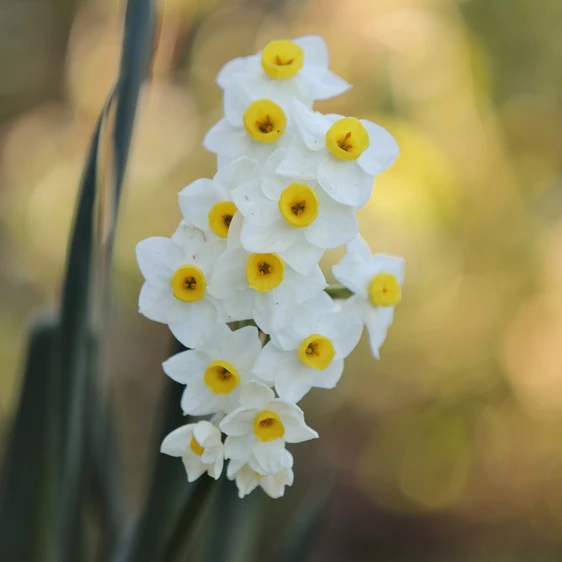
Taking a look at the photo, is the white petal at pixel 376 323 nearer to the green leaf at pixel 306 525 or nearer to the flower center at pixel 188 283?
the flower center at pixel 188 283

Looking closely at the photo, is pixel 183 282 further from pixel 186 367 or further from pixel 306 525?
pixel 306 525

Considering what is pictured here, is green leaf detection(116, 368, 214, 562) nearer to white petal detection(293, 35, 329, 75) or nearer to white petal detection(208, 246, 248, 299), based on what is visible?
white petal detection(208, 246, 248, 299)

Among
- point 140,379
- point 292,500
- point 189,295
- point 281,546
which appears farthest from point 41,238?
point 189,295

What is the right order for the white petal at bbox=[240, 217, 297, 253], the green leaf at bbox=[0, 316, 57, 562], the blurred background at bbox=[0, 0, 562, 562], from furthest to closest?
the blurred background at bbox=[0, 0, 562, 562], the green leaf at bbox=[0, 316, 57, 562], the white petal at bbox=[240, 217, 297, 253]

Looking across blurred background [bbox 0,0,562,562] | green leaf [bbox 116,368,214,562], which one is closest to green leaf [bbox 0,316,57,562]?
green leaf [bbox 116,368,214,562]

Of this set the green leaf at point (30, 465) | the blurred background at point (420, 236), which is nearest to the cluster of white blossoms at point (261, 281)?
the green leaf at point (30, 465)

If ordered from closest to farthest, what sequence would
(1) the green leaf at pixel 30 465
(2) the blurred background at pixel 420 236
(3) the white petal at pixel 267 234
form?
(3) the white petal at pixel 267 234 → (1) the green leaf at pixel 30 465 → (2) the blurred background at pixel 420 236
